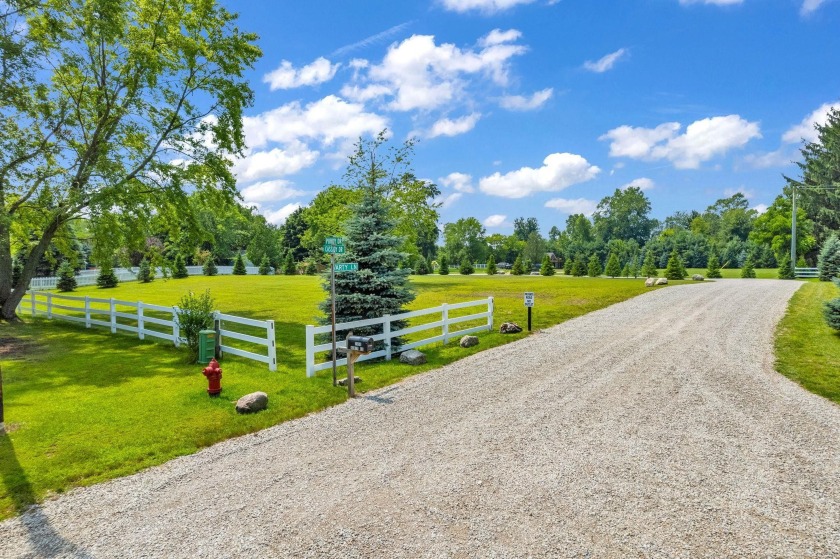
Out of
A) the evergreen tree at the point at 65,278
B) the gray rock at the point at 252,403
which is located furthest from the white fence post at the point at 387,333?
the evergreen tree at the point at 65,278

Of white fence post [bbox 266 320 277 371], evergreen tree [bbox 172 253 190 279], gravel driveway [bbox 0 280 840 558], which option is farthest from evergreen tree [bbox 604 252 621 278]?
white fence post [bbox 266 320 277 371]

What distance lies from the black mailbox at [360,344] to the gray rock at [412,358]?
266cm

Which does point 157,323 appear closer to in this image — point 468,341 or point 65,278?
point 468,341

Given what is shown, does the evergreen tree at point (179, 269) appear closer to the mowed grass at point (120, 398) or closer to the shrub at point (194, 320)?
the mowed grass at point (120, 398)

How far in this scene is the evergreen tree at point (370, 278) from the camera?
11219 millimetres

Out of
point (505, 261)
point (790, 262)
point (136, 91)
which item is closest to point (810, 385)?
point (136, 91)

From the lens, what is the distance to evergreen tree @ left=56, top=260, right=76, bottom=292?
3338cm

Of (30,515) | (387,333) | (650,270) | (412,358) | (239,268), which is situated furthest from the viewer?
(239,268)

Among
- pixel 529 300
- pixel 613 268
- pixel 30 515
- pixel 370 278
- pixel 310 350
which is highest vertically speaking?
pixel 370 278

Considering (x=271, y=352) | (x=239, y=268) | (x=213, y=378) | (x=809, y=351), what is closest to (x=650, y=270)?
(x=809, y=351)

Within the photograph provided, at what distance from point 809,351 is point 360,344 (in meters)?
11.1

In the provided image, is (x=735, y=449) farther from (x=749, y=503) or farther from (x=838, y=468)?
(x=749, y=503)

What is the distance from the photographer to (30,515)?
464cm

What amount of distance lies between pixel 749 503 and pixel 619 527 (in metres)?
1.53
